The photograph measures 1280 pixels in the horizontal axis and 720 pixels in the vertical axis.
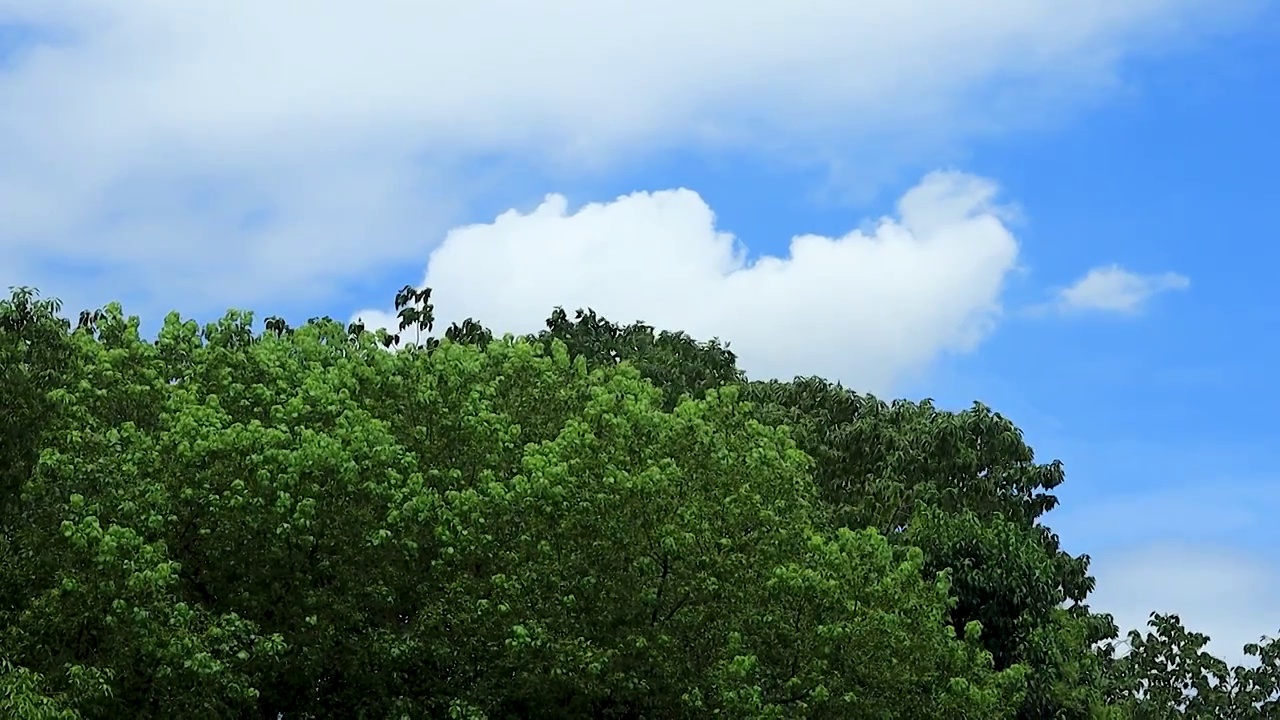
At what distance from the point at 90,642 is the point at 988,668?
15250 millimetres

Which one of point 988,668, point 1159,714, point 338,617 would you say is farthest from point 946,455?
point 338,617

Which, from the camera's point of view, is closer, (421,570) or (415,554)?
(415,554)

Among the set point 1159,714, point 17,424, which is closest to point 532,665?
point 17,424

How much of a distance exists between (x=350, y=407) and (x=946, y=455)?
1736cm

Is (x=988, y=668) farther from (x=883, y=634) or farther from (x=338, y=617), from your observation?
(x=338, y=617)

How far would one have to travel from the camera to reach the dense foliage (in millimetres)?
23219

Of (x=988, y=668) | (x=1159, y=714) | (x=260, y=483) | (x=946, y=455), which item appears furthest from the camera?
(x=1159, y=714)

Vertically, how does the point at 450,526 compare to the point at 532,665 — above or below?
above

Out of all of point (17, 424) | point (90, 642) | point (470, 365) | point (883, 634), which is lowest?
point (90, 642)

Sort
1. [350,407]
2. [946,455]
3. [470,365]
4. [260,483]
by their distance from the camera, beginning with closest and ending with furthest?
[260,483]
[350,407]
[470,365]
[946,455]

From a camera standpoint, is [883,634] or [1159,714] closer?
[883,634]

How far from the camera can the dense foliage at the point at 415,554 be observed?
2322cm

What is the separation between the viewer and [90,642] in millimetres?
23672

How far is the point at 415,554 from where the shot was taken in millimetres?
24109
